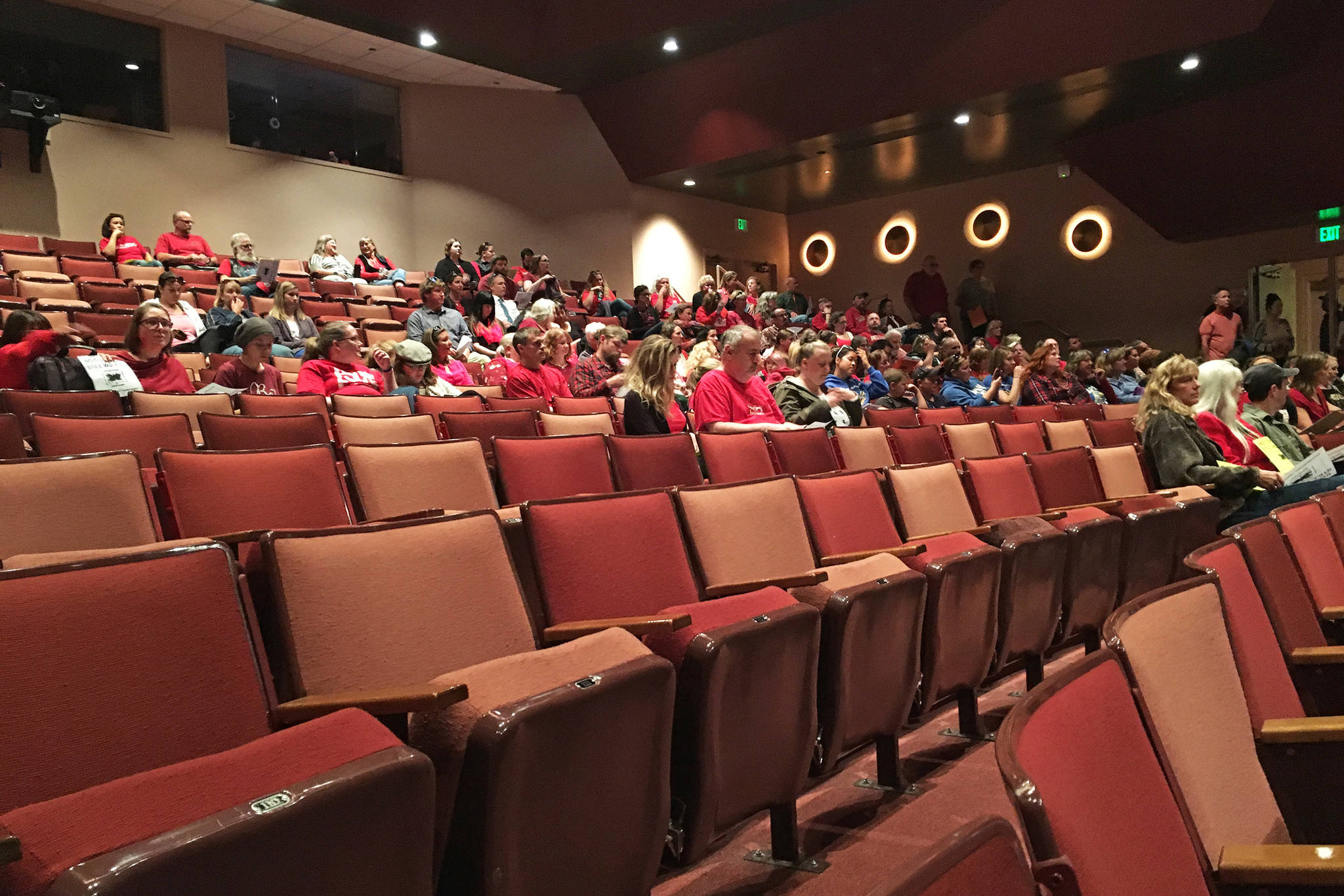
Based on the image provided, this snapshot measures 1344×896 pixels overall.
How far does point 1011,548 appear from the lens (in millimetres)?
1642

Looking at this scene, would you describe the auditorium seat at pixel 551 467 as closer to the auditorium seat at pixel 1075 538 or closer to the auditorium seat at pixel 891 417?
the auditorium seat at pixel 1075 538

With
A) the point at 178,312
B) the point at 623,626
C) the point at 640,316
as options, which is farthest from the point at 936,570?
the point at 640,316

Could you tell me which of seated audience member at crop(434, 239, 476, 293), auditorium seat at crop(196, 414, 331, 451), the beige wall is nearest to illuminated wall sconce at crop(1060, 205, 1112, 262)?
the beige wall

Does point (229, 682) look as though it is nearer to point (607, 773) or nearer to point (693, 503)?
point (607, 773)

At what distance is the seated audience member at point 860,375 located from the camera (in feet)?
12.0

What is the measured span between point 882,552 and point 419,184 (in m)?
6.55

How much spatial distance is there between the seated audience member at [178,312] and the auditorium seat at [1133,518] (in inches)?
124

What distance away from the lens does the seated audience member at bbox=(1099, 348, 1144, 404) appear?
4.95 m

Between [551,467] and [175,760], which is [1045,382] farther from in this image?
[175,760]

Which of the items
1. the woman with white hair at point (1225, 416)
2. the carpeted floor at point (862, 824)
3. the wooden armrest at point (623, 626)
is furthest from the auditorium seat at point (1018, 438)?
the wooden armrest at point (623, 626)

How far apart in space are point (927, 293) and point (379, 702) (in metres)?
7.31

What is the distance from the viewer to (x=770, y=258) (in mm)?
8750

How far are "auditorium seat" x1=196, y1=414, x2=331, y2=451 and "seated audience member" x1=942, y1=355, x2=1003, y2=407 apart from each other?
2.68 m

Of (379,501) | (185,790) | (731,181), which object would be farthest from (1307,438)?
(731,181)
